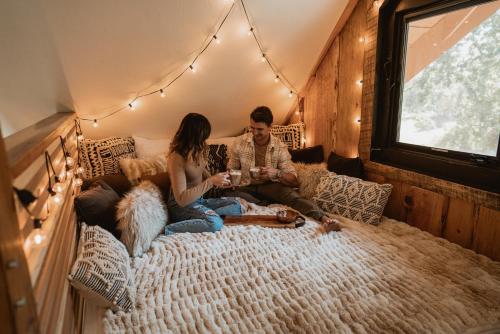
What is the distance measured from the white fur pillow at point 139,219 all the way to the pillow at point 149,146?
2.70 feet

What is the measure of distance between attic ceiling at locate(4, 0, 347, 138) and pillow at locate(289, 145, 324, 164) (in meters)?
0.66

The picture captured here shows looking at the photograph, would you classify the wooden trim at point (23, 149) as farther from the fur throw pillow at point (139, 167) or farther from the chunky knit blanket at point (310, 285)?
the fur throw pillow at point (139, 167)

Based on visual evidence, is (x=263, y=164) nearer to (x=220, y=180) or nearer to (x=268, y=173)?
(x=268, y=173)

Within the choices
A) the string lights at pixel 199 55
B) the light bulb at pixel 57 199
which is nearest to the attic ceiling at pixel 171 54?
the string lights at pixel 199 55

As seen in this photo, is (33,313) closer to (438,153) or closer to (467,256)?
(467,256)

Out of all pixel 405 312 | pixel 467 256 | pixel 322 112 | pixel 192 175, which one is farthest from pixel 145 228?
pixel 322 112

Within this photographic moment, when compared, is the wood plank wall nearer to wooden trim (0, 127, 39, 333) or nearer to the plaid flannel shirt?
the plaid flannel shirt

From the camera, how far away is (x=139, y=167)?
242 centimetres

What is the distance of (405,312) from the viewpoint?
3.84 feet

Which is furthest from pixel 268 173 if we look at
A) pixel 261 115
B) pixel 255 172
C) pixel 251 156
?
pixel 261 115

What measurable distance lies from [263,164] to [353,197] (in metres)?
0.84

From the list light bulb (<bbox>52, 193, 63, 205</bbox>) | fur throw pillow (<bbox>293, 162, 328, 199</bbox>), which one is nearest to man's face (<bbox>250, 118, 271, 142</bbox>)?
fur throw pillow (<bbox>293, 162, 328, 199</bbox>)

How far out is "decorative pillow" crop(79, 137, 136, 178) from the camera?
94.7 inches

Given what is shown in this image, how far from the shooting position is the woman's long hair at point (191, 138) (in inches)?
74.9
